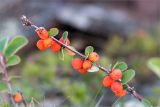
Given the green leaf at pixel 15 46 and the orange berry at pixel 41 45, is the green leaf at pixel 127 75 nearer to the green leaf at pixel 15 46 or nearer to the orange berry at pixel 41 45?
the orange berry at pixel 41 45

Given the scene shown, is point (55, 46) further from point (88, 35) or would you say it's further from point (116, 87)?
point (88, 35)

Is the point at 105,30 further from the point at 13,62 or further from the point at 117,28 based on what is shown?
the point at 13,62

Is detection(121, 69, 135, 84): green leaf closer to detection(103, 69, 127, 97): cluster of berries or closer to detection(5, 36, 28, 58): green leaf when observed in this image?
detection(103, 69, 127, 97): cluster of berries

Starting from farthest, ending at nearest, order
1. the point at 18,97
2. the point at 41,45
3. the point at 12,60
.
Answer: the point at 12,60 → the point at 18,97 → the point at 41,45

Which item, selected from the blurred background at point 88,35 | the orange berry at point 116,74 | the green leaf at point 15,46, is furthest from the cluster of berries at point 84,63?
the blurred background at point 88,35

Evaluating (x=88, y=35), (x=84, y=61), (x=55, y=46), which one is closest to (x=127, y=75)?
(x=84, y=61)

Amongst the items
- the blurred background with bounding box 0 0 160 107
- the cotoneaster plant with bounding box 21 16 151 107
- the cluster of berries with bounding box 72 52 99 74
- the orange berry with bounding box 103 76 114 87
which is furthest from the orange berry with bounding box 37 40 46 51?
the blurred background with bounding box 0 0 160 107

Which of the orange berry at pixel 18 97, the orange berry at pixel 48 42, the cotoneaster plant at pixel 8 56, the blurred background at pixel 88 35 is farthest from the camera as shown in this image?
the blurred background at pixel 88 35

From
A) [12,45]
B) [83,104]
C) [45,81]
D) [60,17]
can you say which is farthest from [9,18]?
[12,45]
